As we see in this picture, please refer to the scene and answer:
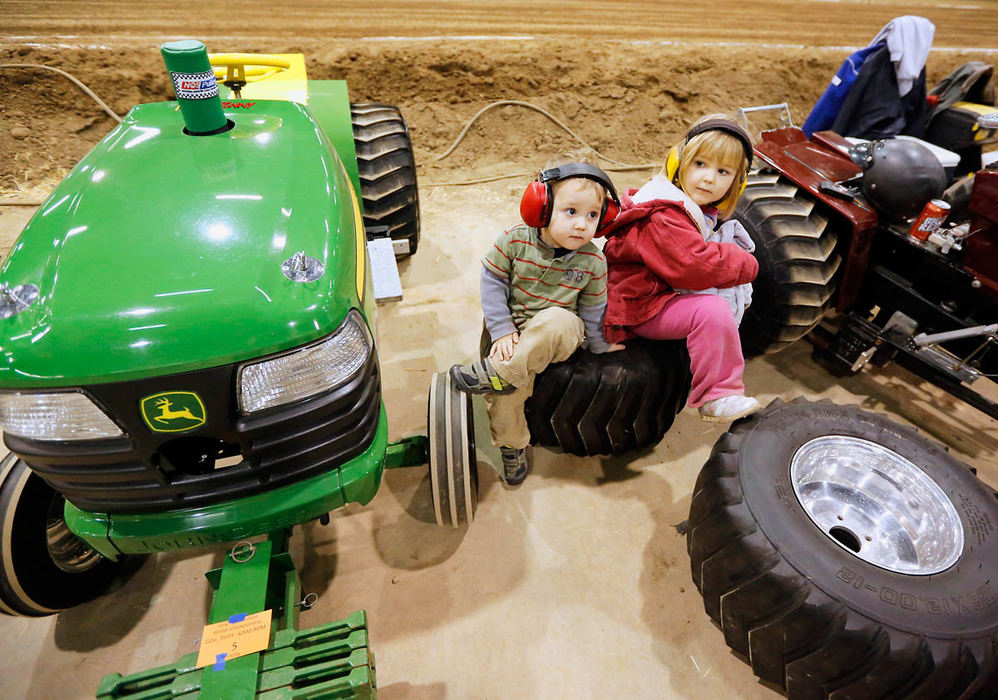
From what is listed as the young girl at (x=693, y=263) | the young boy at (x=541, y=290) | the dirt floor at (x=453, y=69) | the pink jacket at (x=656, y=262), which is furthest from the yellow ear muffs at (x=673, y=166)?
the dirt floor at (x=453, y=69)

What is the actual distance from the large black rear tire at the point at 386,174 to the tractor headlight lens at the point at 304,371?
172 centimetres

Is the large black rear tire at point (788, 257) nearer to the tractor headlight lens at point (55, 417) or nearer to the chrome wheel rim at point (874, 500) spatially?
the chrome wheel rim at point (874, 500)

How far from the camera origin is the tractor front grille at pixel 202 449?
1199 mm

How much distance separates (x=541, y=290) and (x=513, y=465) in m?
0.77

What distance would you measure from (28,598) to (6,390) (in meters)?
0.94

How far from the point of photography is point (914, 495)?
6.10 ft

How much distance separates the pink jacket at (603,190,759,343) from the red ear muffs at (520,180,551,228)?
365mm

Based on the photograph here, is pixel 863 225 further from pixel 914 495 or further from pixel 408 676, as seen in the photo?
pixel 408 676

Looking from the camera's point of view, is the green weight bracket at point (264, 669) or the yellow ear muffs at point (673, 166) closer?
the green weight bracket at point (264, 669)

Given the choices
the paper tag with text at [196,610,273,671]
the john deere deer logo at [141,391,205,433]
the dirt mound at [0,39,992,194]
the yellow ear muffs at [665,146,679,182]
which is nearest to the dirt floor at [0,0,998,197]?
the dirt mound at [0,39,992,194]

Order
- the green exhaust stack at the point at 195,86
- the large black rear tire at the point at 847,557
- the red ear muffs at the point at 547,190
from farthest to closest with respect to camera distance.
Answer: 1. the red ear muffs at the point at 547,190
2. the green exhaust stack at the point at 195,86
3. the large black rear tire at the point at 847,557

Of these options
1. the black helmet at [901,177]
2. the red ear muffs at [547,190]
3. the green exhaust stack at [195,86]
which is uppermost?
the green exhaust stack at [195,86]

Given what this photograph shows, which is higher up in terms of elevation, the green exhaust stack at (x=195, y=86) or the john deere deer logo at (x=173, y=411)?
the green exhaust stack at (x=195, y=86)

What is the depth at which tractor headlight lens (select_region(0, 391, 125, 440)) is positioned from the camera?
1.16 metres
